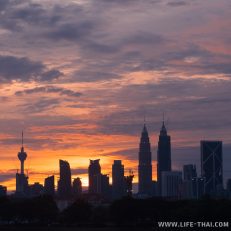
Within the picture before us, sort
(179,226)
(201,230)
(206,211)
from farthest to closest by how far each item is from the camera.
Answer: (206,211) → (179,226) → (201,230)

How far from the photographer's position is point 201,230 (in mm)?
168625

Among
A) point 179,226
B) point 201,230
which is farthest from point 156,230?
point 201,230

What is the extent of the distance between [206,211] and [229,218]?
9007 millimetres

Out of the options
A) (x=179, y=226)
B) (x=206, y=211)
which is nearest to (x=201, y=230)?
(x=179, y=226)

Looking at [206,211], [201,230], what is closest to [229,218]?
[206,211]

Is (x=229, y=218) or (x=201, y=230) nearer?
(x=201, y=230)

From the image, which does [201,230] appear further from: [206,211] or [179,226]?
[206,211]

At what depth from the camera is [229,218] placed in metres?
192

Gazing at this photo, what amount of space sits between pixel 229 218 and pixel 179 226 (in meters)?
16.2

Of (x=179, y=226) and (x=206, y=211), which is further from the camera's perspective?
(x=206, y=211)

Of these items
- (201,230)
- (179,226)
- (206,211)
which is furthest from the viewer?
(206,211)

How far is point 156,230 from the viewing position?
19162 centimetres

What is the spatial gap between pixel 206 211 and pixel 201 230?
3150 centimetres

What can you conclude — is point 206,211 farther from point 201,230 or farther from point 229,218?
point 201,230
